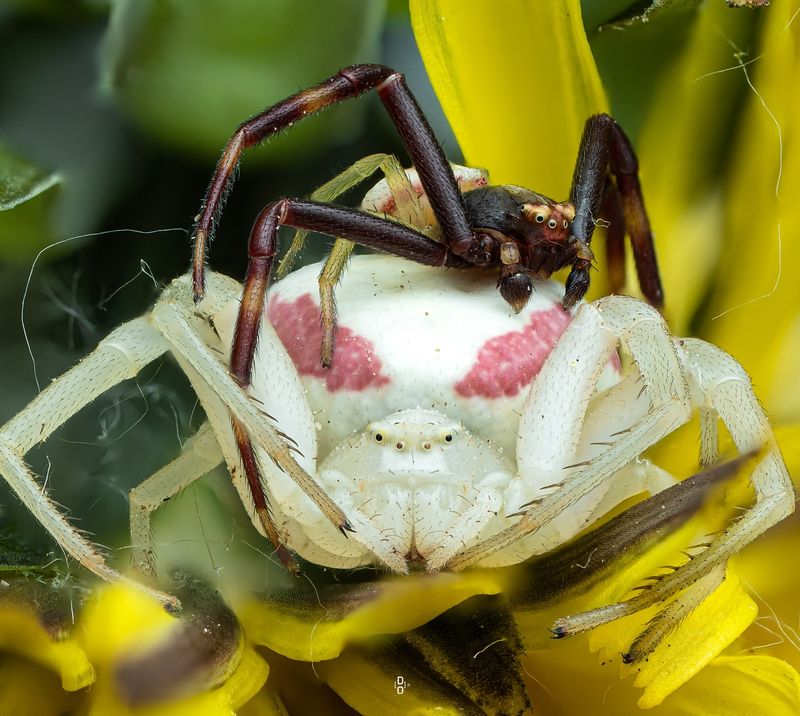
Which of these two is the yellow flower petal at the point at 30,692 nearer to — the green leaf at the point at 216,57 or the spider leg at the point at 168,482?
the spider leg at the point at 168,482

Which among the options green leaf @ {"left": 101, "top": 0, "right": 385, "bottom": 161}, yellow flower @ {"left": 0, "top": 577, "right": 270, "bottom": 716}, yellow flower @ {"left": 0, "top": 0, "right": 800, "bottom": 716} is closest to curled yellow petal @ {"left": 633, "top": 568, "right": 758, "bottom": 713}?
yellow flower @ {"left": 0, "top": 0, "right": 800, "bottom": 716}

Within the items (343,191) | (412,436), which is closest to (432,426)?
(412,436)

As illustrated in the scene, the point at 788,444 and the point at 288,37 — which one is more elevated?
the point at 288,37

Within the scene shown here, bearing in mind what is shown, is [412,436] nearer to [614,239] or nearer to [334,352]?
[334,352]

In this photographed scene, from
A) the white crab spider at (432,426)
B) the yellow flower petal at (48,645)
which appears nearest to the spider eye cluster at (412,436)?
the white crab spider at (432,426)

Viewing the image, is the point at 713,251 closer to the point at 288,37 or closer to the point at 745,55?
the point at 745,55

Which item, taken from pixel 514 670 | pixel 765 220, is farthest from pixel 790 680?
pixel 765 220

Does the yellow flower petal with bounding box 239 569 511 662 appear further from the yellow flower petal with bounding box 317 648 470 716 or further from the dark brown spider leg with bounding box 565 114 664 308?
the dark brown spider leg with bounding box 565 114 664 308
